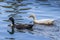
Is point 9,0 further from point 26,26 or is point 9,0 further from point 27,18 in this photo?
point 26,26

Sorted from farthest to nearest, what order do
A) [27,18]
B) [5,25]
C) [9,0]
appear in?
1. [9,0]
2. [27,18]
3. [5,25]

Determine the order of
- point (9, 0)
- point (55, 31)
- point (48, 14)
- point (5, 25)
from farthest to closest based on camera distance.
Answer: point (9, 0) → point (48, 14) → point (5, 25) → point (55, 31)

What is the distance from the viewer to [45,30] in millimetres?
19438

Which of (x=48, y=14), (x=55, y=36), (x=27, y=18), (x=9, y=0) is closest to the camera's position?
(x=55, y=36)

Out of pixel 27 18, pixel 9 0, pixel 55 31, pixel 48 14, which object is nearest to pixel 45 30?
pixel 55 31

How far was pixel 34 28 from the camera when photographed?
2012cm

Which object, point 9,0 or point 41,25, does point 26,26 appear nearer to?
point 41,25

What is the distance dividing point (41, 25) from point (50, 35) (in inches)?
131

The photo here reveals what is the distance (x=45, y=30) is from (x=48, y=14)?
6.78 metres

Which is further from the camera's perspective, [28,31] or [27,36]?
[28,31]

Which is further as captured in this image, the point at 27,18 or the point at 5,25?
the point at 27,18

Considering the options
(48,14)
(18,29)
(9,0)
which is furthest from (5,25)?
(9,0)

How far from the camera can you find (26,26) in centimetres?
2000

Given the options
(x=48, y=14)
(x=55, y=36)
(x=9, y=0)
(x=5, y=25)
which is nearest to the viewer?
(x=55, y=36)
